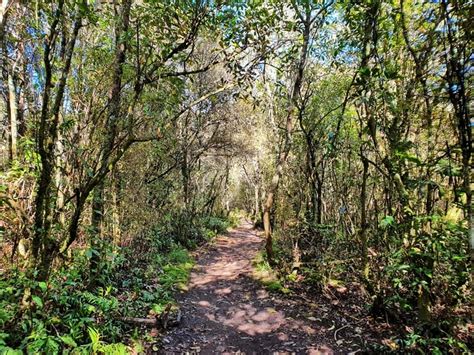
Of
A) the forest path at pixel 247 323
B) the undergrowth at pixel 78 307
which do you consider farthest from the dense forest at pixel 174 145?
the forest path at pixel 247 323

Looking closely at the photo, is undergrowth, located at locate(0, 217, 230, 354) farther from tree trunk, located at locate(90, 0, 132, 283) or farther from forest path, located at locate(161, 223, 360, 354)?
forest path, located at locate(161, 223, 360, 354)

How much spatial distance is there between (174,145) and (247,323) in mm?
3568

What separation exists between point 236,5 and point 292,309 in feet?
18.1

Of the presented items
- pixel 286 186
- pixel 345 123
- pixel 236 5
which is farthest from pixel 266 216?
pixel 236 5

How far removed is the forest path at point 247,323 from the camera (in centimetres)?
466

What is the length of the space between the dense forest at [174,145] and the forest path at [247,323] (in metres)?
0.48

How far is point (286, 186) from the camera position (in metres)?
9.67

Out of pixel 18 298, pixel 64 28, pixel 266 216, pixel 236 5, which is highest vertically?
→ pixel 236 5

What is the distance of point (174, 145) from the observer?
5.76 metres

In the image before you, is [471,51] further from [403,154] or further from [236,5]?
[236,5]

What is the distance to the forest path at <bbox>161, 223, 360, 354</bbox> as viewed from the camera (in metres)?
4.66

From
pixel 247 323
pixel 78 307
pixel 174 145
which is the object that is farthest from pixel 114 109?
pixel 247 323

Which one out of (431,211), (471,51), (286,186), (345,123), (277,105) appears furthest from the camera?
(277,105)

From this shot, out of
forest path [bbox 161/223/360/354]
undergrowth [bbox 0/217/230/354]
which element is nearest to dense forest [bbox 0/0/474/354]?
undergrowth [bbox 0/217/230/354]
